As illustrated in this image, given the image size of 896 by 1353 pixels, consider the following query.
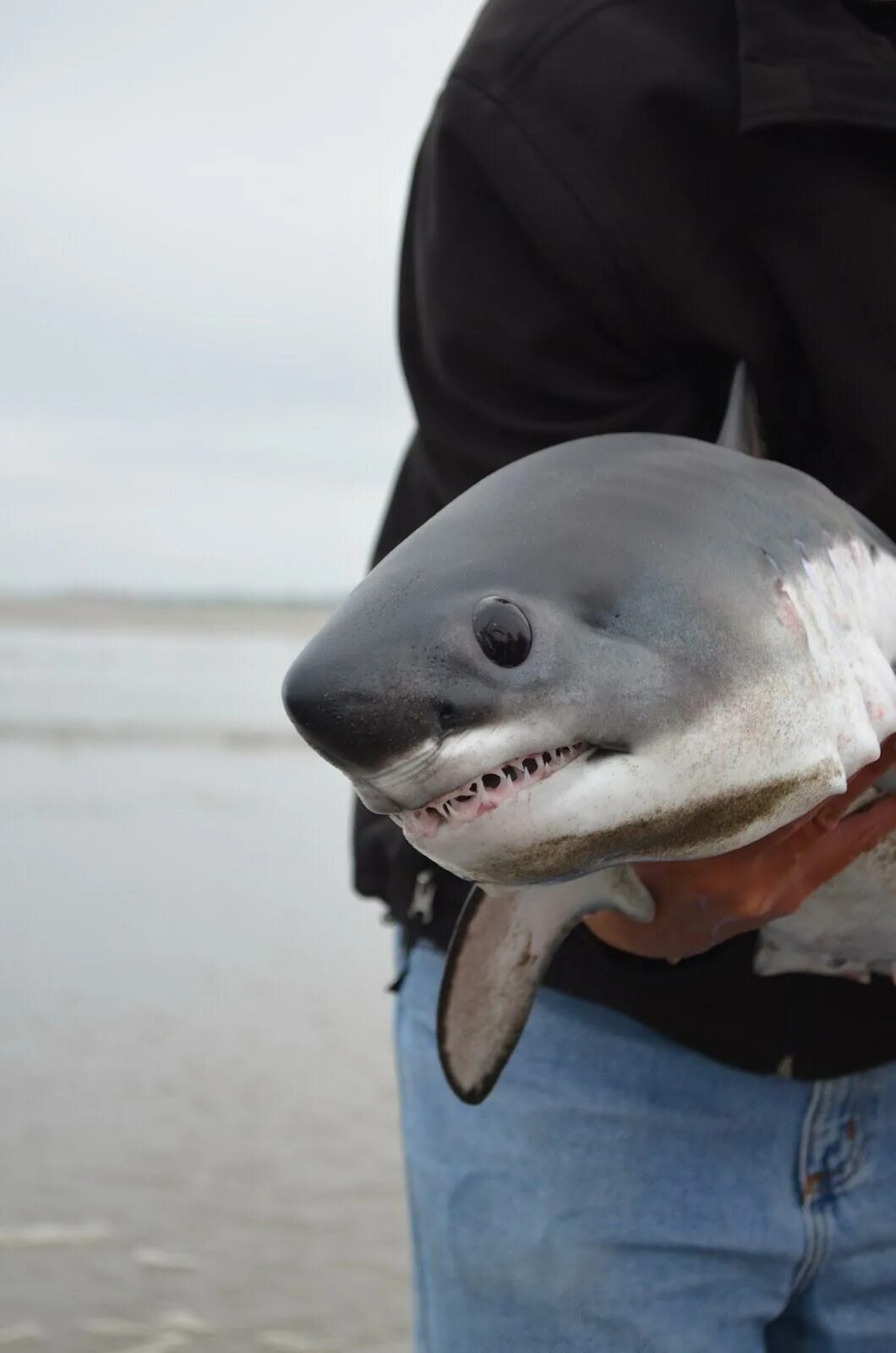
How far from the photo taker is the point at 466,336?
6.26 ft

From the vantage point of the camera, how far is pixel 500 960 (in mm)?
1680

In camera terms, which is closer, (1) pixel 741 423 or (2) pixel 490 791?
(2) pixel 490 791

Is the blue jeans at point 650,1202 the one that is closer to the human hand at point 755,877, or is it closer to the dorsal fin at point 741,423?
the human hand at point 755,877

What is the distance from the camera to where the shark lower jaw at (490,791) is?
46.0 inches

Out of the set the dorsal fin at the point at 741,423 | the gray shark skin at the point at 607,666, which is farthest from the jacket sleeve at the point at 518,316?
the gray shark skin at the point at 607,666

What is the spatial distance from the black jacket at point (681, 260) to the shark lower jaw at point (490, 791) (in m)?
0.74

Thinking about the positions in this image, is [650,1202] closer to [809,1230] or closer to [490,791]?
[809,1230]

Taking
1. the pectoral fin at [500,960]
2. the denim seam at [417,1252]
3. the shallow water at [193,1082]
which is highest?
the pectoral fin at [500,960]

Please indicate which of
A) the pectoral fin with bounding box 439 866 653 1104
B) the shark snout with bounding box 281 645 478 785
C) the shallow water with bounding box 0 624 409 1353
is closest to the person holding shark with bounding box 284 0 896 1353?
the pectoral fin with bounding box 439 866 653 1104

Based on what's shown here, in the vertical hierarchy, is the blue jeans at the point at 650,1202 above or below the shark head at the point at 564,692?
below

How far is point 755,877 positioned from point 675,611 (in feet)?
1.25

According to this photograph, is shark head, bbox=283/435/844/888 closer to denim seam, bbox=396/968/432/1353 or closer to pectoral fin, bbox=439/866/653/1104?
pectoral fin, bbox=439/866/653/1104

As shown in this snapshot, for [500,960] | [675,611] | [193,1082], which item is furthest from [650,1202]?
[193,1082]

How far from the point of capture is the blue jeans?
6.29ft
